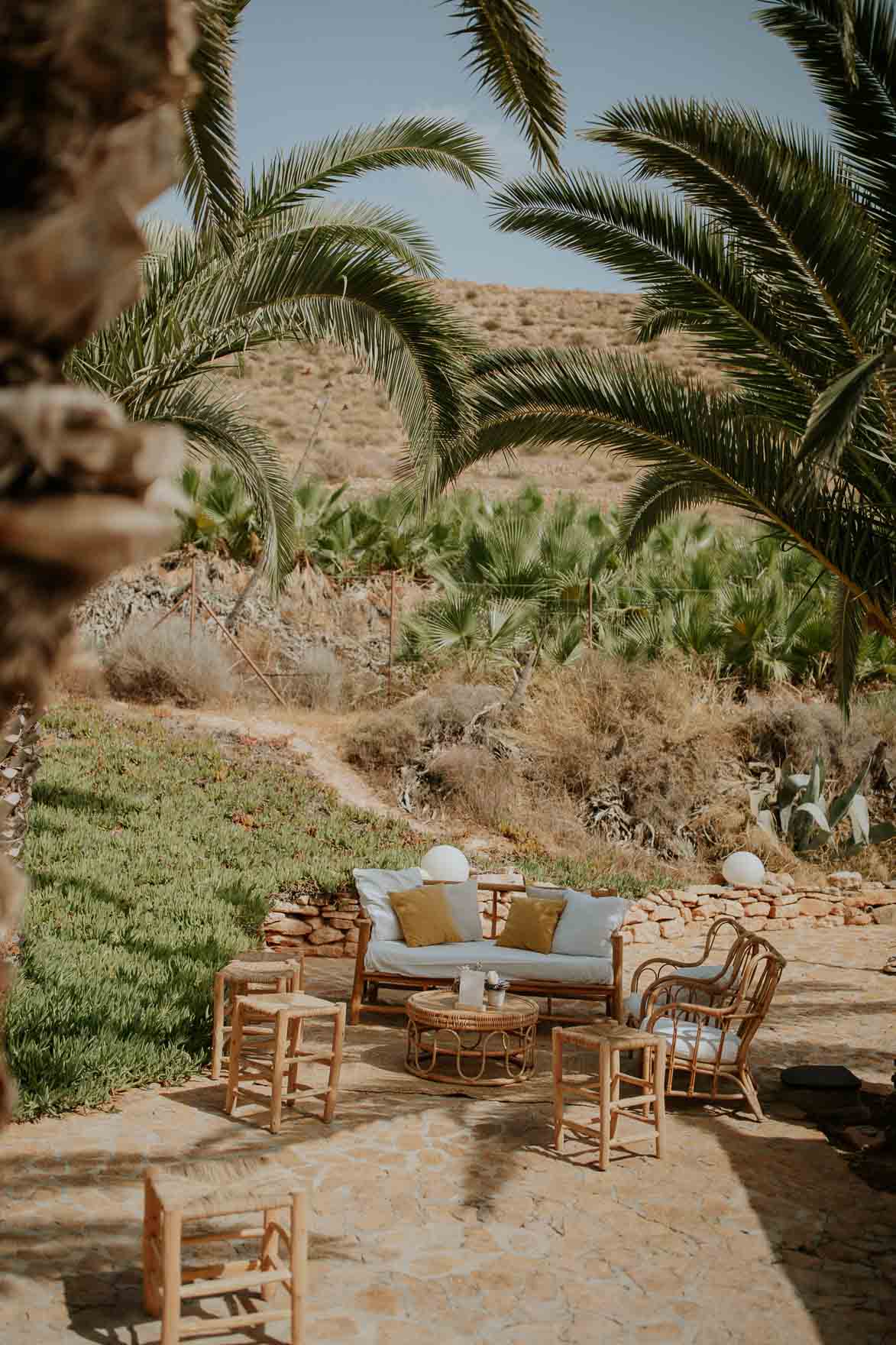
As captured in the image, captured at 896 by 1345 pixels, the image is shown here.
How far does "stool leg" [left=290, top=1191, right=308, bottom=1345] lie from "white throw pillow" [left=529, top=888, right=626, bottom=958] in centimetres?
506

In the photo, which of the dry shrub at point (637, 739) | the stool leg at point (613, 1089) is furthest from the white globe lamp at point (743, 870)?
the stool leg at point (613, 1089)

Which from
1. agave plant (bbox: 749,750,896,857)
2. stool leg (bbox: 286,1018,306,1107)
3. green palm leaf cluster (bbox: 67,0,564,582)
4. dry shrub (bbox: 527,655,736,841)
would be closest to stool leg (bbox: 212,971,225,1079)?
stool leg (bbox: 286,1018,306,1107)

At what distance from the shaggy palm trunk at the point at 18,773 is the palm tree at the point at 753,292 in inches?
121

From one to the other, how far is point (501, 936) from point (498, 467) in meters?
33.5

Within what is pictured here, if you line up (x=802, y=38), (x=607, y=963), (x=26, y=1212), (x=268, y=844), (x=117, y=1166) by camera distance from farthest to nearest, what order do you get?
(x=268, y=844) < (x=607, y=963) < (x=802, y=38) < (x=117, y=1166) < (x=26, y=1212)

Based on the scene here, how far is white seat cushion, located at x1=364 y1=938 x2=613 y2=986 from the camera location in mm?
8656

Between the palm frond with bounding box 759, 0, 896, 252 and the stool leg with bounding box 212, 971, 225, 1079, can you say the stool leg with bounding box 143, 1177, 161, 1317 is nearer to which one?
the stool leg with bounding box 212, 971, 225, 1079

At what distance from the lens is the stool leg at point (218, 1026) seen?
283 inches

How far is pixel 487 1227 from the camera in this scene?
5.27m

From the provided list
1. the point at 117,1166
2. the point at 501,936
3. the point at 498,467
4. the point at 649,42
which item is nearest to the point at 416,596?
the point at 649,42

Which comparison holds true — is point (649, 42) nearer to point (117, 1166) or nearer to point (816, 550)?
point (816, 550)

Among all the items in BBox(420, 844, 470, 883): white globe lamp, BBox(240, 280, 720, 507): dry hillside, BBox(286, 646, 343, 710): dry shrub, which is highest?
BBox(240, 280, 720, 507): dry hillside

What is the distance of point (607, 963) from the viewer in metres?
8.73

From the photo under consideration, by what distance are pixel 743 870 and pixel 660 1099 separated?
285 inches
